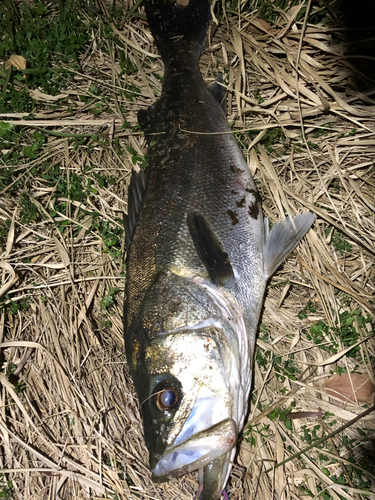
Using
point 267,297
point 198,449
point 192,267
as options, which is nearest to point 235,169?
point 192,267

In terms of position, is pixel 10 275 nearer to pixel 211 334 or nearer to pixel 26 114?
pixel 26 114

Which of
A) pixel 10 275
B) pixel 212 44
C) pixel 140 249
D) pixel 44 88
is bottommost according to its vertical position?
pixel 10 275

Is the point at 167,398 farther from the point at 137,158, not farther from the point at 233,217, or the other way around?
the point at 137,158

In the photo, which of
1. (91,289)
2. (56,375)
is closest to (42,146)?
(91,289)

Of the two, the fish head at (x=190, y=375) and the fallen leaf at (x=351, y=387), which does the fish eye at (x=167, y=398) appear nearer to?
the fish head at (x=190, y=375)

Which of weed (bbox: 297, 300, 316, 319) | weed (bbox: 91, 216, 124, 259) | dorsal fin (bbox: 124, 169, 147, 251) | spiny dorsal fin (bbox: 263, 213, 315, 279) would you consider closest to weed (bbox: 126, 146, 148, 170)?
dorsal fin (bbox: 124, 169, 147, 251)
